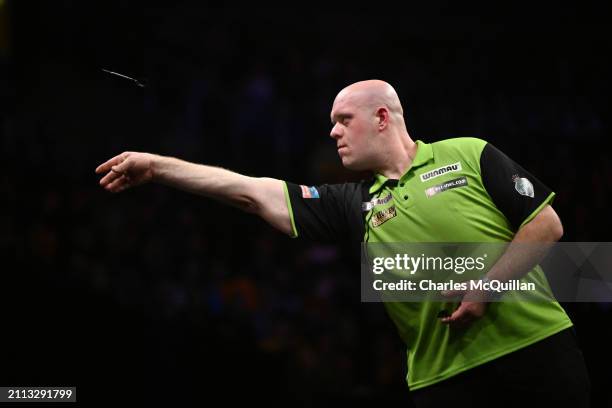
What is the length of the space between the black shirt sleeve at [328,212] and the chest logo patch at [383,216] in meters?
0.08

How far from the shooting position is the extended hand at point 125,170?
3.20 m

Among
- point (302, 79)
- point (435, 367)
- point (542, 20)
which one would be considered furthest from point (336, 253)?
point (435, 367)

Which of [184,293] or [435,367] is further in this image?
[184,293]

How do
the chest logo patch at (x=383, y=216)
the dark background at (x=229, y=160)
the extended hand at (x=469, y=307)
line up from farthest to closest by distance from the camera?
the dark background at (x=229, y=160) < the chest logo patch at (x=383, y=216) < the extended hand at (x=469, y=307)

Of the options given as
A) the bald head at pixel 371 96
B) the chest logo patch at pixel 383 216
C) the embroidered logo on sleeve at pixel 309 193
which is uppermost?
the bald head at pixel 371 96

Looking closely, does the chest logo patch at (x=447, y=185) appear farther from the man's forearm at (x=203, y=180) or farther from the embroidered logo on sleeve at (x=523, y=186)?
the man's forearm at (x=203, y=180)

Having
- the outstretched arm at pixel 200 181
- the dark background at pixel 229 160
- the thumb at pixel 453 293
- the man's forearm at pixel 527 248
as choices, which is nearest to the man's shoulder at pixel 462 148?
the man's forearm at pixel 527 248

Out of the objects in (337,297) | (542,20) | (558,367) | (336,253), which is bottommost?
(558,367)

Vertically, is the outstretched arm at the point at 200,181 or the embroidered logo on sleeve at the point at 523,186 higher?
the outstretched arm at the point at 200,181

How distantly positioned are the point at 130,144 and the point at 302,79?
232 centimetres

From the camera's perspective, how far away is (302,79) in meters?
9.69

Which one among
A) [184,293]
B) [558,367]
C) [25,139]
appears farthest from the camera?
[25,139]

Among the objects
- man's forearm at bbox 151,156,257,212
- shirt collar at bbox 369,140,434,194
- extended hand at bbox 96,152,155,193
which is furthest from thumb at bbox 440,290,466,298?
extended hand at bbox 96,152,155,193

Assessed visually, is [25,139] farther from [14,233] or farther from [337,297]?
[337,297]
